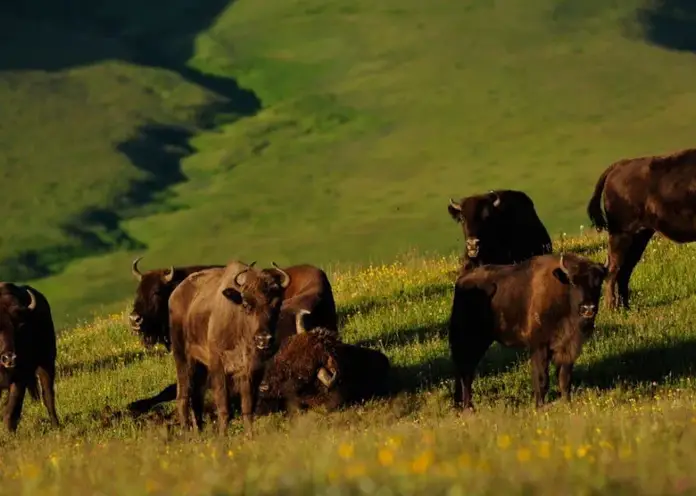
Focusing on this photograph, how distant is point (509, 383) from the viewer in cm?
1471

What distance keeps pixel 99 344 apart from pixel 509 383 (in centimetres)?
964

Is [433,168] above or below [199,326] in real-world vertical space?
below

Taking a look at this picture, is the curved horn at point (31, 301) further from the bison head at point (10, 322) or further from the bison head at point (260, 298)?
the bison head at point (260, 298)

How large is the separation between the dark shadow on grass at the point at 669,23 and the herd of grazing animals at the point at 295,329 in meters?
105

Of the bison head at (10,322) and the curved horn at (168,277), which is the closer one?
the bison head at (10,322)

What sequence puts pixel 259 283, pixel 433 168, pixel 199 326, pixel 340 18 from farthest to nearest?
pixel 340 18, pixel 433 168, pixel 199 326, pixel 259 283

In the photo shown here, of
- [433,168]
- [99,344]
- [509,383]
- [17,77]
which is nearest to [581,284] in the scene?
[509,383]

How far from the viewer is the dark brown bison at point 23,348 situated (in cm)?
1461

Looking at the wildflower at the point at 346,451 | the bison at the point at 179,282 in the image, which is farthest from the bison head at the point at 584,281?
the wildflower at the point at 346,451

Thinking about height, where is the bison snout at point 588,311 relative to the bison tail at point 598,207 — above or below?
above

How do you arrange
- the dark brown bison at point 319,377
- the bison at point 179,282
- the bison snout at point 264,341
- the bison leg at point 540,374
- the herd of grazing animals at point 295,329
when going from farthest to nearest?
the bison at point 179,282, the dark brown bison at point 319,377, the bison leg at point 540,374, the herd of grazing animals at point 295,329, the bison snout at point 264,341

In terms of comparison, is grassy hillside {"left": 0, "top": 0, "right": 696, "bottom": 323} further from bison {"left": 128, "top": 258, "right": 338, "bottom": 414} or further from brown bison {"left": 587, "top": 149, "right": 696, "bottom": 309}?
bison {"left": 128, "top": 258, "right": 338, "bottom": 414}

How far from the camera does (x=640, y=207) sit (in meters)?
19.3

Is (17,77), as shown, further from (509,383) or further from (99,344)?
(509,383)
